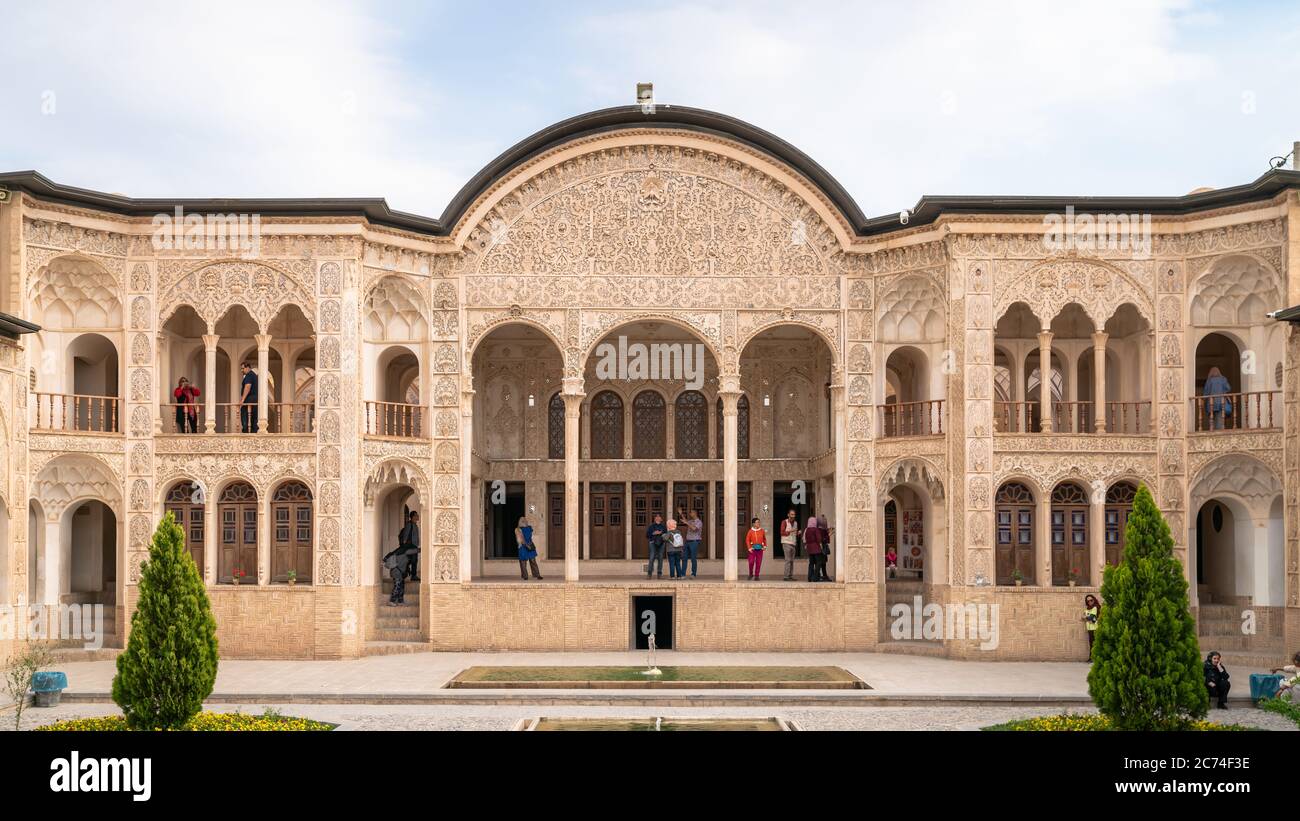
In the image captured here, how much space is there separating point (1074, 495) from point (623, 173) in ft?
36.2

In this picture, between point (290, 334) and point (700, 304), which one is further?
point (290, 334)

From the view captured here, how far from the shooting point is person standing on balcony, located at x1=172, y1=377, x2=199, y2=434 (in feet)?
79.1

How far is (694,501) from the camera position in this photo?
2984 centimetres

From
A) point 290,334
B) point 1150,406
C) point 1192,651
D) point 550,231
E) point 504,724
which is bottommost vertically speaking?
point 504,724

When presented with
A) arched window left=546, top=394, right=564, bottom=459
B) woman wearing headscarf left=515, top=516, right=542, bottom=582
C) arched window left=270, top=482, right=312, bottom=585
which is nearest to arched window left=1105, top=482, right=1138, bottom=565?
woman wearing headscarf left=515, top=516, right=542, bottom=582

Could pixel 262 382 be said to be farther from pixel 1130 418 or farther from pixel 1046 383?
pixel 1130 418

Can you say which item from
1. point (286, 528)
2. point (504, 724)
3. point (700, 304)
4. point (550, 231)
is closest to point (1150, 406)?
point (700, 304)

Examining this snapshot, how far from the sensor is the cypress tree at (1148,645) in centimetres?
1402

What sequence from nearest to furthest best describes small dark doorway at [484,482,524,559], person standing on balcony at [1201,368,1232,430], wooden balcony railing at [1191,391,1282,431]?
wooden balcony railing at [1191,391,1282,431] < person standing on balcony at [1201,368,1232,430] < small dark doorway at [484,482,524,559]

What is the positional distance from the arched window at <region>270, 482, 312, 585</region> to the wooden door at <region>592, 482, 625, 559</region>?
7.47 m

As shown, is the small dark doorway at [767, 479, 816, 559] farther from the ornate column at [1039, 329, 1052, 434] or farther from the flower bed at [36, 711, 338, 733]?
the flower bed at [36, 711, 338, 733]

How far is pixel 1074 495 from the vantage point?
949 inches

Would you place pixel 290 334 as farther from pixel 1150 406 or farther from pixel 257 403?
pixel 1150 406
